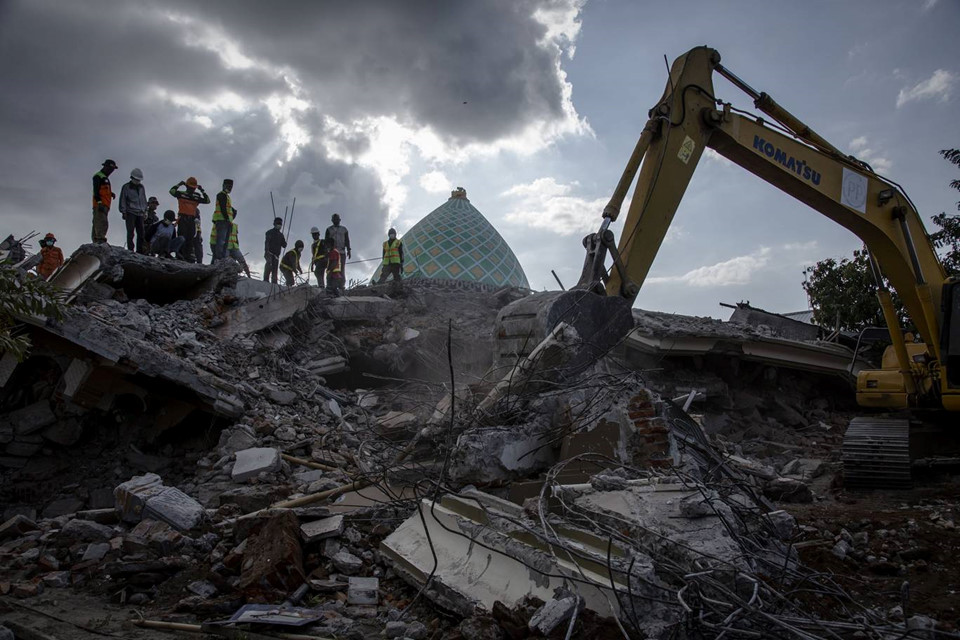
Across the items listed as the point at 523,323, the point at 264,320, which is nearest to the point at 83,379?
the point at 264,320

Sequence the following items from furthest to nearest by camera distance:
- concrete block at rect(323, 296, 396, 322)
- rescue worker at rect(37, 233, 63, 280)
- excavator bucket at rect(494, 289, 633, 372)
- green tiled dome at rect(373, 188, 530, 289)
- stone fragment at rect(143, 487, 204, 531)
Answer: green tiled dome at rect(373, 188, 530, 289)
concrete block at rect(323, 296, 396, 322)
rescue worker at rect(37, 233, 63, 280)
excavator bucket at rect(494, 289, 633, 372)
stone fragment at rect(143, 487, 204, 531)

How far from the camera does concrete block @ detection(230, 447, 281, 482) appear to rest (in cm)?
566

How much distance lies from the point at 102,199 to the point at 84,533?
19.7 feet

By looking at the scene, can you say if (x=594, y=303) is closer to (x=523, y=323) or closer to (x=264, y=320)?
(x=523, y=323)

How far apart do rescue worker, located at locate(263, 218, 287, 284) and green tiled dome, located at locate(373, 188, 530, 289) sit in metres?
3.76

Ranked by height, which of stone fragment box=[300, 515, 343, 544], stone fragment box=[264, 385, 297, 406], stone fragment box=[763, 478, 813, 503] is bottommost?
stone fragment box=[300, 515, 343, 544]

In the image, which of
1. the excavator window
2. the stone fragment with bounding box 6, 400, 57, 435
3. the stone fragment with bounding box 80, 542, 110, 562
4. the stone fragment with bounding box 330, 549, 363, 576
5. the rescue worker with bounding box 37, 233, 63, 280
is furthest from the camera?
the rescue worker with bounding box 37, 233, 63, 280

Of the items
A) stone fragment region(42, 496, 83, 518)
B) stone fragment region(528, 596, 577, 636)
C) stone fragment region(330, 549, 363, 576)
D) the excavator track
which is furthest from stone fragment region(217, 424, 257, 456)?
the excavator track

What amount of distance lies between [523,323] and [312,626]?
3340 millimetres

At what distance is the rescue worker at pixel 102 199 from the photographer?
28.5 ft

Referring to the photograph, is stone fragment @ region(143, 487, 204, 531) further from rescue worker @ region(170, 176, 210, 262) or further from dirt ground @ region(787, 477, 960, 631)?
rescue worker @ region(170, 176, 210, 262)

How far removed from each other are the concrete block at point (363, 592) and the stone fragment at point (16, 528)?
2.83 metres

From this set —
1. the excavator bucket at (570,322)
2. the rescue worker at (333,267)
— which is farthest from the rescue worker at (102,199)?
the excavator bucket at (570,322)

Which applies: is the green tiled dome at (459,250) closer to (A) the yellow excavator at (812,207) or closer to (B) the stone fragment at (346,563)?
(A) the yellow excavator at (812,207)
